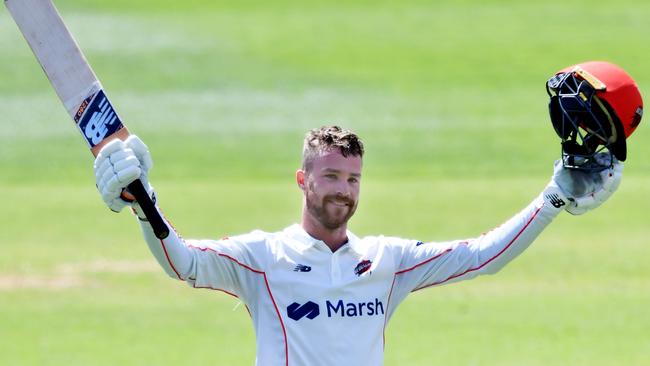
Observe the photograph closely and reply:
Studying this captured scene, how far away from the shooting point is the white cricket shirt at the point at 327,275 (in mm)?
5148

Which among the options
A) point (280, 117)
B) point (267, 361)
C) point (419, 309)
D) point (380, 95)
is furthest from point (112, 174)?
point (380, 95)

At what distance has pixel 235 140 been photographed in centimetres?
1966

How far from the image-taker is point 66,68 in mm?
5000

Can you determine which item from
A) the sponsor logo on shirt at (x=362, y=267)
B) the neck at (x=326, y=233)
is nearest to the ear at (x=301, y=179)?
the neck at (x=326, y=233)

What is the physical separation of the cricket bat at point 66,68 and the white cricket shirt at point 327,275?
492 millimetres

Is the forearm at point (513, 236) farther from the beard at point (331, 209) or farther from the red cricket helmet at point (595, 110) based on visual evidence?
the beard at point (331, 209)

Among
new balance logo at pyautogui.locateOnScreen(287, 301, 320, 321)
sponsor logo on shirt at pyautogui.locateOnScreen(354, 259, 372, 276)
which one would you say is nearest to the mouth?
sponsor logo on shirt at pyautogui.locateOnScreen(354, 259, 372, 276)

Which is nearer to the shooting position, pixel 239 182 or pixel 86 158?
pixel 239 182

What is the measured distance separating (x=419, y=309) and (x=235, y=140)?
29.4 feet

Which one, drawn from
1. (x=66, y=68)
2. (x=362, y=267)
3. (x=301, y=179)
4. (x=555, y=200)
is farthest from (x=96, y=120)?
(x=555, y=200)

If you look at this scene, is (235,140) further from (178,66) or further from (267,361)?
(267,361)

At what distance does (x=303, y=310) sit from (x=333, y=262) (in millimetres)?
232

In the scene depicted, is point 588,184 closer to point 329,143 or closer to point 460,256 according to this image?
point 460,256

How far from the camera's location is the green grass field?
34.0 ft
